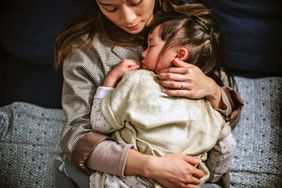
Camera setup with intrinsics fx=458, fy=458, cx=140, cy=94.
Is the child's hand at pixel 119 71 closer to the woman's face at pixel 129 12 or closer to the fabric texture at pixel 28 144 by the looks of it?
the woman's face at pixel 129 12

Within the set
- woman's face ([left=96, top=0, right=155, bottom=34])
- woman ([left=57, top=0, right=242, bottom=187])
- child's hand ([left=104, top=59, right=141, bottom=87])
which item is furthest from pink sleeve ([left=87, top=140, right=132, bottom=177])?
woman's face ([left=96, top=0, right=155, bottom=34])

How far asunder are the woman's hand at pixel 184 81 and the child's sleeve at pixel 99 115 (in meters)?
0.10

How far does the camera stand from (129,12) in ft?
2.49

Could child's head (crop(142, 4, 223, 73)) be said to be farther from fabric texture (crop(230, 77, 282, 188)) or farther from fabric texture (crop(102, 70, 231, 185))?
fabric texture (crop(230, 77, 282, 188))

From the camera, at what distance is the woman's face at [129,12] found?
751 millimetres

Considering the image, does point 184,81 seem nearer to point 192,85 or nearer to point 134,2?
point 192,85

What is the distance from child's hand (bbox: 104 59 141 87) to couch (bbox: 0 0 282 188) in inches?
5.4

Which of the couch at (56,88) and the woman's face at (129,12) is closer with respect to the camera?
the woman's face at (129,12)

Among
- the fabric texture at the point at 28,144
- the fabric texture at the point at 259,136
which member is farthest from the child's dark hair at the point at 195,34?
the fabric texture at the point at 28,144

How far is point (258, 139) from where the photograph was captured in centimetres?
88

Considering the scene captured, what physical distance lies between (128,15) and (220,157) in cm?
29

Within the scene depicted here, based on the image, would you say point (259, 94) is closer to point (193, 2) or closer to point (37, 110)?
point (193, 2)

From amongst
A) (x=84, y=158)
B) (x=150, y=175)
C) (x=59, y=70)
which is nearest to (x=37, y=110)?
(x=59, y=70)

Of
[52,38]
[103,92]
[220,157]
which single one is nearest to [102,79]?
[103,92]
